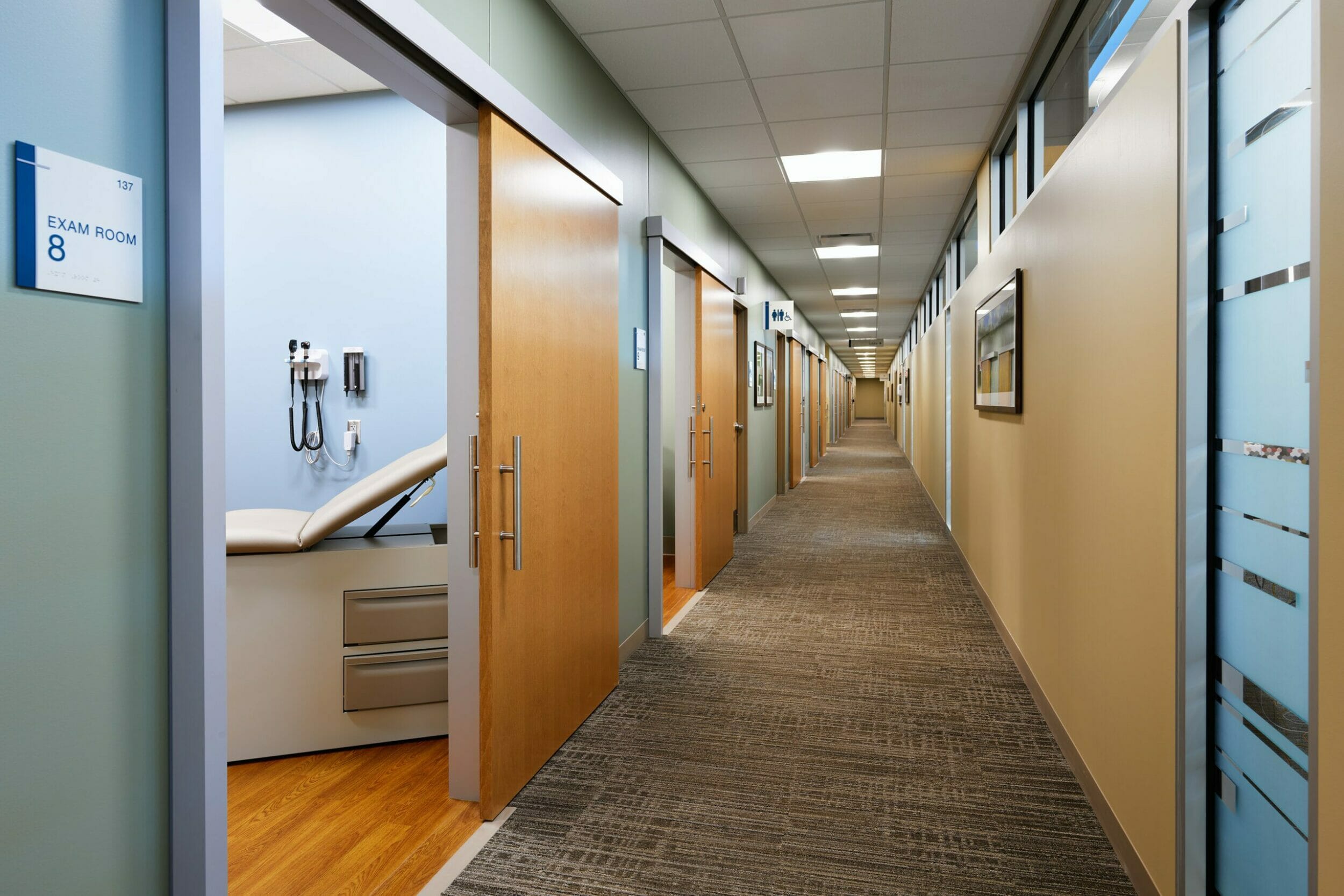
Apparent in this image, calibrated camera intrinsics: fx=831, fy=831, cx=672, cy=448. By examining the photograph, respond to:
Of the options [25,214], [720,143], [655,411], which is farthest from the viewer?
[720,143]

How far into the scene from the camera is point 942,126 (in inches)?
161

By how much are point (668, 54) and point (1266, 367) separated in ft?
8.30

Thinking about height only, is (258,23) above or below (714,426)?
above

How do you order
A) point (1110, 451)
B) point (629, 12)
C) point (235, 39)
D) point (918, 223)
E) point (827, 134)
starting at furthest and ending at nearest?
point (918, 223), point (827, 134), point (235, 39), point (629, 12), point (1110, 451)

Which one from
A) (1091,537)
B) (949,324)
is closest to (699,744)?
(1091,537)

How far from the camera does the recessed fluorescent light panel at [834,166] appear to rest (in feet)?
15.1

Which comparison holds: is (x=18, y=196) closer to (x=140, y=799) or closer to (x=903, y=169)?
(x=140, y=799)

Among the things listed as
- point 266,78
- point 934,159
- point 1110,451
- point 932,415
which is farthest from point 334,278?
point 932,415

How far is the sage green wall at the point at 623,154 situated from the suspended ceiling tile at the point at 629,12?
7 cm

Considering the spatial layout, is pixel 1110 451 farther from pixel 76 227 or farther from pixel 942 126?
pixel 942 126

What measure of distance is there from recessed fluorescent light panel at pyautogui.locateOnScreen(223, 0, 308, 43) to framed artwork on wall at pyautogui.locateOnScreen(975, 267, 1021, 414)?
281 centimetres

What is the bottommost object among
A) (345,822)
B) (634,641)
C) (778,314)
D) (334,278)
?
(345,822)

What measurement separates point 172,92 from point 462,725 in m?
1.76

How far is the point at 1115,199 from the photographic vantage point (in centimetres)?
204
